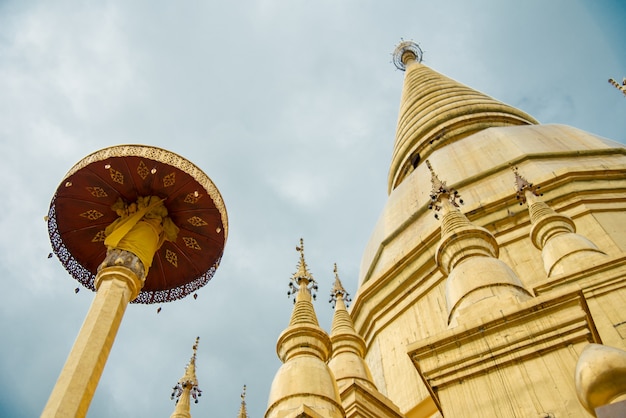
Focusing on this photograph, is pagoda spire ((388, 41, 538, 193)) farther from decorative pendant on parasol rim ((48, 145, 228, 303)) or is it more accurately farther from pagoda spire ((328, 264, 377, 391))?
decorative pendant on parasol rim ((48, 145, 228, 303))

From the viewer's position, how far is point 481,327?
5.28m

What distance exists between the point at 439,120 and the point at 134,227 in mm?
13110

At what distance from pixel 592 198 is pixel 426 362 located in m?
7.50

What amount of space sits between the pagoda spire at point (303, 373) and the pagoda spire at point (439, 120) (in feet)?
37.4

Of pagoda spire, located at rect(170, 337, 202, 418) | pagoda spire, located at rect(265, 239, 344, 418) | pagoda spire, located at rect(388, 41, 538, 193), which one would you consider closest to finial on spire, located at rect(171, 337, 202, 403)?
pagoda spire, located at rect(170, 337, 202, 418)

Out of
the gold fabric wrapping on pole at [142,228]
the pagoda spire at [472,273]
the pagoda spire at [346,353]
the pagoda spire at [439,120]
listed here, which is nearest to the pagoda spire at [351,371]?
the pagoda spire at [346,353]

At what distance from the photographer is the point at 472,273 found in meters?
6.32

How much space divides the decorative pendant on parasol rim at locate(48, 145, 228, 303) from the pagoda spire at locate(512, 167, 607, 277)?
4844 millimetres

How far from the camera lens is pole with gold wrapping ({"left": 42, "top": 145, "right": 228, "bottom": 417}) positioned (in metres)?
7.43

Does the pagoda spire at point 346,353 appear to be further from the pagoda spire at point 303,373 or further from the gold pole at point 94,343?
the gold pole at point 94,343

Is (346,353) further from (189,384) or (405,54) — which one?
(405,54)

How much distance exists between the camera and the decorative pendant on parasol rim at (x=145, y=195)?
8.48 m

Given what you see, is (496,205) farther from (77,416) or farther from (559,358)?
(77,416)

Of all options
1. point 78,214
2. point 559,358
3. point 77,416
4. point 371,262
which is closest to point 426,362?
point 559,358
